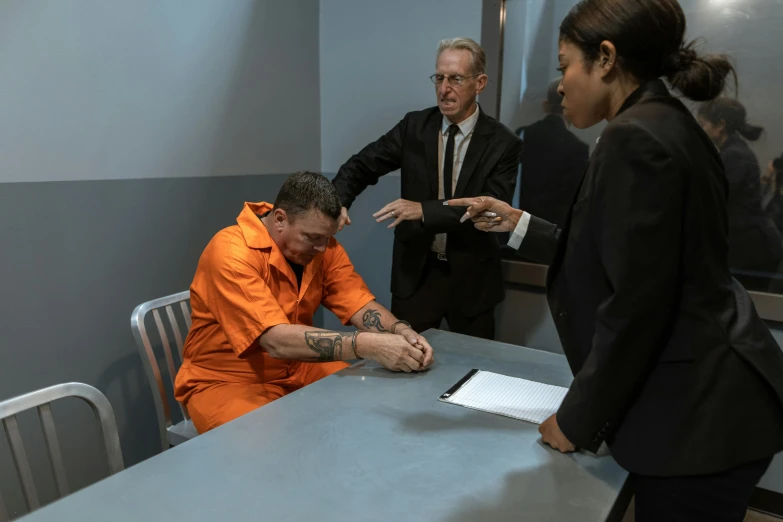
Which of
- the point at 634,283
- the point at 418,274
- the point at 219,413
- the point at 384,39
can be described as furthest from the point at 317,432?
the point at 384,39

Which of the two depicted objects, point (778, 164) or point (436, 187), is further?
point (436, 187)

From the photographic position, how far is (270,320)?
1562 mm

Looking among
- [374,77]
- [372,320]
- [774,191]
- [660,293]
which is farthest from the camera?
A: [374,77]

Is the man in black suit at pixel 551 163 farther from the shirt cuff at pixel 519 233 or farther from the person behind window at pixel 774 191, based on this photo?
the shirt cuff at pixel 519 233

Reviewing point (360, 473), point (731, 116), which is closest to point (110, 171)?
point (360, 473)

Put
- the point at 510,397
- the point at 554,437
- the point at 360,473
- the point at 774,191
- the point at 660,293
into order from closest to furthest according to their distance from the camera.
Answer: the point at 660,293 → the point at 360,473 → the point at 554,437 → the point at 510,397 → the point at 774,191

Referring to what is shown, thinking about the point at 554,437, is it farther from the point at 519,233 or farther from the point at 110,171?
the point at 110,171

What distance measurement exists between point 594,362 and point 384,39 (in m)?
2.41

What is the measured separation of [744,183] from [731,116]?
269 mm

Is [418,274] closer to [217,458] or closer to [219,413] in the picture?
[219,413]

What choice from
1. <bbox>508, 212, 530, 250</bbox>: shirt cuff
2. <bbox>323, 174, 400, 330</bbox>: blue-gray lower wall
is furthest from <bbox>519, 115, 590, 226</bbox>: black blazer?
<bbox>508, 212, 530, 250</bbox>: shirt cuff

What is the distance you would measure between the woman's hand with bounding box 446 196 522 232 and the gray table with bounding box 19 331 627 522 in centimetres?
61

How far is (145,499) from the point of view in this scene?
958mm

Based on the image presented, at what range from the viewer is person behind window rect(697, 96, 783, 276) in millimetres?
2273
